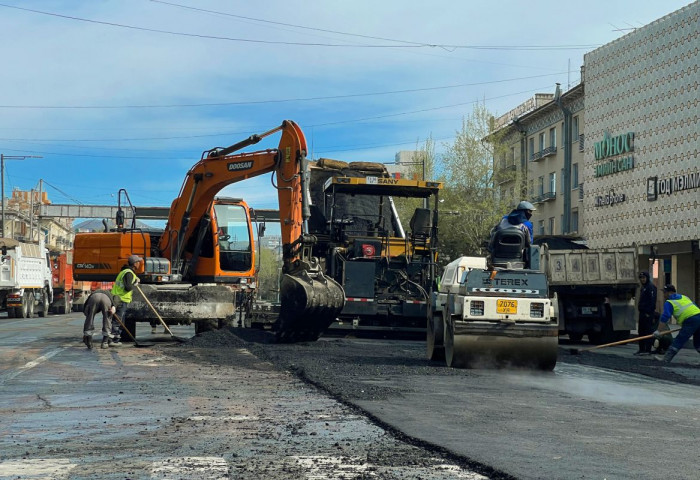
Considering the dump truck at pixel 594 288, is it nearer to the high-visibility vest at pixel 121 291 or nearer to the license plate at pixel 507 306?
the high-visibility vest at pixel 121 291

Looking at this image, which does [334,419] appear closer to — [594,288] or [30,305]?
[594,288]

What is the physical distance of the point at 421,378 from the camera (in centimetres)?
1335

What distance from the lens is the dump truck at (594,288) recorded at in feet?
78.4

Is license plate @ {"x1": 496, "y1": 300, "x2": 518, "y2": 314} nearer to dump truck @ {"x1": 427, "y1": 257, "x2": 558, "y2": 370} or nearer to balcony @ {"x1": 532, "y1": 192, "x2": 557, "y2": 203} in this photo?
dump truck @ {"x1": 427, "y1": 257, "x2": 558, "y2": 370}

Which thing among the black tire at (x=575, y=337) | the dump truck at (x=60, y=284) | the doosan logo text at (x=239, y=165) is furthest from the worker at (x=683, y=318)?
the dump truck at (x=60, y=284)

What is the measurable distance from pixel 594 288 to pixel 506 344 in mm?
10186

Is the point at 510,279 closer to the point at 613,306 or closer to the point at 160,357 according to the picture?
the point at 160,357

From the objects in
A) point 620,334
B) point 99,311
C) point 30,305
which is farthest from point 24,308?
point 620,334

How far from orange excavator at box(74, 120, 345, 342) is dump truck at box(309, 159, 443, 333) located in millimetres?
1952

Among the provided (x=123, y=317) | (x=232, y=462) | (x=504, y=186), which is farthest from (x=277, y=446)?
(x=504, y=186)

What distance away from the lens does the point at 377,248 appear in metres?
22.6

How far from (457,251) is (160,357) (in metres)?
34.0

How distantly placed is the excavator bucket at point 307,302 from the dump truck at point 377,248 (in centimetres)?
365

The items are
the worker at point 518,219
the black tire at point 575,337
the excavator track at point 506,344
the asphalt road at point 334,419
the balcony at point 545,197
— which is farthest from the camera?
the balcony at point 545,197
